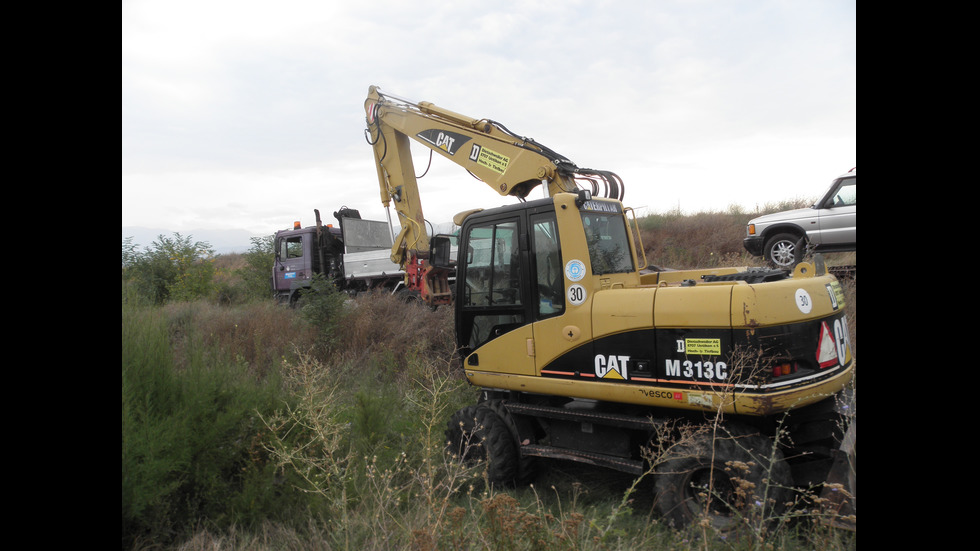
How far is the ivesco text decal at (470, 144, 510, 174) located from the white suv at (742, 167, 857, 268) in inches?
250

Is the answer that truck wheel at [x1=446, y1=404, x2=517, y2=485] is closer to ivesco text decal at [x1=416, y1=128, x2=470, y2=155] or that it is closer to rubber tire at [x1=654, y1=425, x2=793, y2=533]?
rubber tire at [x1=654, y1=425, x2=793, y2=533]

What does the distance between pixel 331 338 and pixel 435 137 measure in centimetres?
356

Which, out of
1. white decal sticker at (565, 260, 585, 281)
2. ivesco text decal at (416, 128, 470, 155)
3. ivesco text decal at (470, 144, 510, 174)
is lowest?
white decal sticker at (565, 260, 585, 281)

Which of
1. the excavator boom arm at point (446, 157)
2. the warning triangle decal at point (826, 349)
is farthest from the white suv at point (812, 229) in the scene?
the warning triangle decal at point (826, 349)

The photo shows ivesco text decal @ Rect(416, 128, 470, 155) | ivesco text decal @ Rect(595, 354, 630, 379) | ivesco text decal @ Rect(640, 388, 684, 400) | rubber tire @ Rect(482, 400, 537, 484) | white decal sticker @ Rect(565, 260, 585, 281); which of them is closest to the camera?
ivesco text decal @ Rect(640, 388, 684, 400)

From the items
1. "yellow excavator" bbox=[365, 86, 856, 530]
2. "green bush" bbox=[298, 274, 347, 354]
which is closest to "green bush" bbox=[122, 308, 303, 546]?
"yellow excavator" bbox=[365, 86, 856, 530]

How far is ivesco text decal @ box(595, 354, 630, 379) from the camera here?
3863 millimetres

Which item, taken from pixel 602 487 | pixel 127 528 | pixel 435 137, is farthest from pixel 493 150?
pixel 127 528

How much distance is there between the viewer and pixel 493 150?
6.28 metres

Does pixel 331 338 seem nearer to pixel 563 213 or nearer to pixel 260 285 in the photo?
pixel 563 213

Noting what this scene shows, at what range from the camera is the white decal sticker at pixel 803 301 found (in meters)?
3.48

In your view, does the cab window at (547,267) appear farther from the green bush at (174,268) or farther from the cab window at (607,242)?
the green bush at (174,268)

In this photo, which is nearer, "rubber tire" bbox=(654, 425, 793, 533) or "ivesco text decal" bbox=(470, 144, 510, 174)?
"rubber tire" bbox=(654, 425, 793, 533)

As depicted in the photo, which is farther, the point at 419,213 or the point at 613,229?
the point at 419,213
